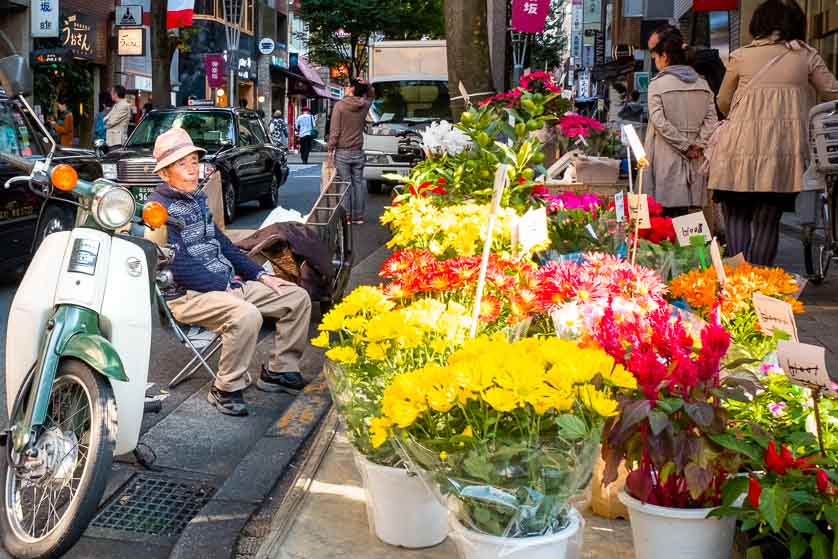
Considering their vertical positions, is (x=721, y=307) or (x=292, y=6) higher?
(x=292, y=6)

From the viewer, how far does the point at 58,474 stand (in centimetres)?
363

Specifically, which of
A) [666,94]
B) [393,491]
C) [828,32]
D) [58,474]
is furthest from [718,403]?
[828,32]

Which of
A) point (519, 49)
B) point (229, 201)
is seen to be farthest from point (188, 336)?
point (519, 49)

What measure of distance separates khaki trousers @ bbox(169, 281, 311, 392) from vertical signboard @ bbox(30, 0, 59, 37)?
23.4 metres

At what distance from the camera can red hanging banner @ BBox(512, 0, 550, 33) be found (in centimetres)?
1823

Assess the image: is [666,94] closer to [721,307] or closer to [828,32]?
[721,307]

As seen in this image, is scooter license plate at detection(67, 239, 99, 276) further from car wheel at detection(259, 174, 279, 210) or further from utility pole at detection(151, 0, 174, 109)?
utility pole at detection(151, 0, 174, 109)

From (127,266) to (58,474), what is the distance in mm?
837

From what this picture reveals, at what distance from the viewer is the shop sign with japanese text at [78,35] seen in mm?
29281

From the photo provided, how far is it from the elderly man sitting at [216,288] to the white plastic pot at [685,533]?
2.87 metres

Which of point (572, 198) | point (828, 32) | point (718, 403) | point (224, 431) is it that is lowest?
point (224, 431)

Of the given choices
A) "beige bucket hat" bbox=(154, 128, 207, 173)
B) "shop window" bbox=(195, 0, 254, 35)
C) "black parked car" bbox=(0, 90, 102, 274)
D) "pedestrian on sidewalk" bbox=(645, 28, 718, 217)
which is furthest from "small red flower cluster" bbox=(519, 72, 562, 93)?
"shop window" bbox=(195, 0, 254, 35)

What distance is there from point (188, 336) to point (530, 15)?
14.2 meters

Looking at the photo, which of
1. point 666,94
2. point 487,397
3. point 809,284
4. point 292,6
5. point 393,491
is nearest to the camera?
point 487,397
